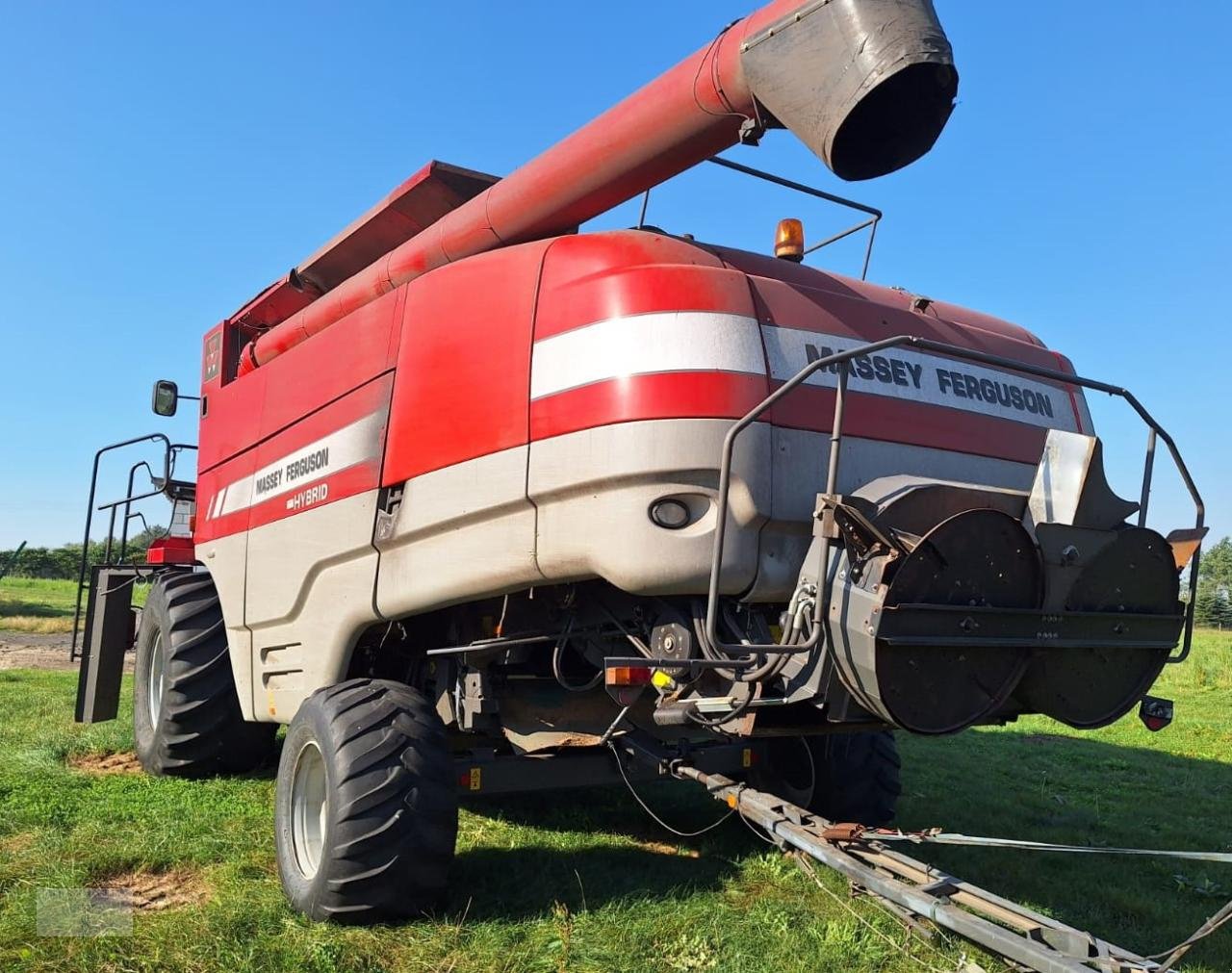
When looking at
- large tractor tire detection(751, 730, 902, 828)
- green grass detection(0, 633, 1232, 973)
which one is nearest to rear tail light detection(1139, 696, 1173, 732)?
green grass detection(0, 633, 1232, 973)

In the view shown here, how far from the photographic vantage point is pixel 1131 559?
3.32 metres

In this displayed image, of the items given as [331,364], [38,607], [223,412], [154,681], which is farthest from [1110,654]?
[38,607]

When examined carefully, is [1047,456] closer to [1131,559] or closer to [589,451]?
[1131,559]

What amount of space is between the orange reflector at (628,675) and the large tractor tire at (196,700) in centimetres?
360

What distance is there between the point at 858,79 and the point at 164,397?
21.0 ft

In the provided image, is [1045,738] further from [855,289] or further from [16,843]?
[16,843]

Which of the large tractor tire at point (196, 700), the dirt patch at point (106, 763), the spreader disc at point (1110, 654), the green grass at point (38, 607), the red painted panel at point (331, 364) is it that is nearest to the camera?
the spreader disc at point (1110, 654)

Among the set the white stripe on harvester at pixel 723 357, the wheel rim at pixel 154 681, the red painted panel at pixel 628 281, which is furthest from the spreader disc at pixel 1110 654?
the wheel rim at pixel 154 681

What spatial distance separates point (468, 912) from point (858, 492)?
2.13 m

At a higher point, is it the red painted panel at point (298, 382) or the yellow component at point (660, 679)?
the red painted panel at point (298, 382)

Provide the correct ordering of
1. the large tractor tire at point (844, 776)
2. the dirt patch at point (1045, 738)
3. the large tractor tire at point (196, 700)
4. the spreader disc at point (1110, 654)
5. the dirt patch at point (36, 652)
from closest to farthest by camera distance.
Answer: the spreader disc at point (1110, 654)
the large tractor tire at point (844, 776)
the large tractor tire at point (196, 700)
the dirt patch at point (1045, 738)
the dirt patch at point (36, 652)

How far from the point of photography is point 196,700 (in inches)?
229

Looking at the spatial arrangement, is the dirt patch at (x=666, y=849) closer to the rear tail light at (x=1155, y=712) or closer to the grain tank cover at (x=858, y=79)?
the rear tail light at (x=1155, y=712)

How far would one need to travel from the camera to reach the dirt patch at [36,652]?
14063 mm
